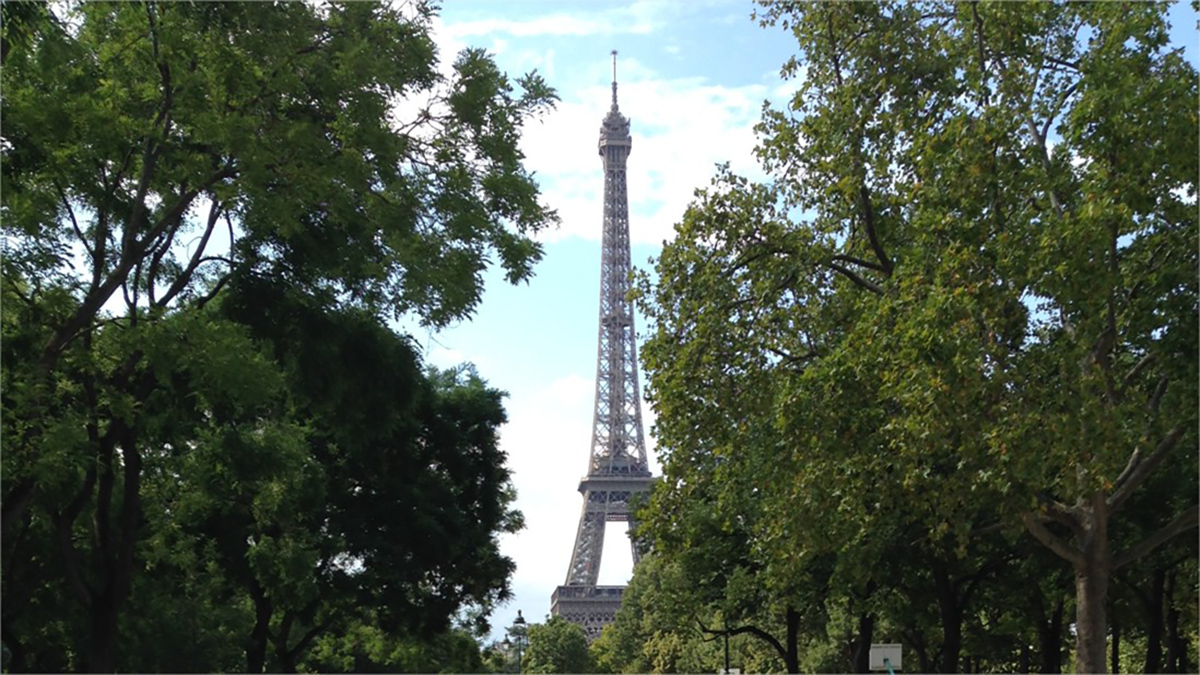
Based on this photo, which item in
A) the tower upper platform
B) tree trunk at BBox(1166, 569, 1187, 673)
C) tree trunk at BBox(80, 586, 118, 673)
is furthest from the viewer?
the tower upper platform

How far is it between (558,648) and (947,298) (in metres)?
104

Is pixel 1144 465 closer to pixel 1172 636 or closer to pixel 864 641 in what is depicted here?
pixel 864 641

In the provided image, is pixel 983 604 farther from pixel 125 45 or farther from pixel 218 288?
pixel 125 45

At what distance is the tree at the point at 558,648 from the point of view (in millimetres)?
118688

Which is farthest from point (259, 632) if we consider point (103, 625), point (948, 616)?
point (948, 616)

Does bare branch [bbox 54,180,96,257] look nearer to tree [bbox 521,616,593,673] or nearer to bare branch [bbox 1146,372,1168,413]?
bare branch [bbox 1146,372,1168,413]

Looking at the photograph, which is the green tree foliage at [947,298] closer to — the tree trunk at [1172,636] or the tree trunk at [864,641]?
the tree trunk at [864,641]

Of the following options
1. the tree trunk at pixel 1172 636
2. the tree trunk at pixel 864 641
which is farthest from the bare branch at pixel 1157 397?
the tree trunk at pixel 1172 636

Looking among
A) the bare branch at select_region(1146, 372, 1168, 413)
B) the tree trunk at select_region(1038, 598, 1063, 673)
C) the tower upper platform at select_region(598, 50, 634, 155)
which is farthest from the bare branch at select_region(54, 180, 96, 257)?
the tower upper platform at select_region(598, 50, 634, 155)

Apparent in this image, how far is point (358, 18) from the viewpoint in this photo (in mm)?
19297

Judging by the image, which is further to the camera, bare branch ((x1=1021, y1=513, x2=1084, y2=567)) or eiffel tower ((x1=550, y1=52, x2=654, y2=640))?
eiffel tower ((x1=550, y1=52, x2=654, y2=640))

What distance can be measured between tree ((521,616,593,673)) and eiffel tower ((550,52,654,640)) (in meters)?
2.22

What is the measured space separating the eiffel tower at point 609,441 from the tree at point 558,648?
2.22m

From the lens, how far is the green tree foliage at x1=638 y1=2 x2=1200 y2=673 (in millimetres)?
19156
